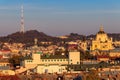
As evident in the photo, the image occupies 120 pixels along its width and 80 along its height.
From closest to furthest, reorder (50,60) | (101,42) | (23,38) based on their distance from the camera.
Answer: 1. (50,60)
2. (101,42)
3. (23,38)

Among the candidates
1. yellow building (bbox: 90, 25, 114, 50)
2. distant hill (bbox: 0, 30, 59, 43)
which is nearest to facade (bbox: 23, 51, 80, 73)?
yellow building (bbox: 90, 25, 114, 50)

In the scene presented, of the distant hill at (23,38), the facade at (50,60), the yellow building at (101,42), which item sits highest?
the distant hill at (23,38)

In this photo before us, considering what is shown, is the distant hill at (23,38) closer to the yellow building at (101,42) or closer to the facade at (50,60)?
the yellow building at (101,42)

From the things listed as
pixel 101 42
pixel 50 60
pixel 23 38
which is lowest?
pixel 50 60

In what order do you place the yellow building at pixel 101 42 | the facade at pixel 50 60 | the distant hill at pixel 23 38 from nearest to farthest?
the facade at pixel 50 60, the yellow building at pixel 101 42, the distant hill at pixel 23 38

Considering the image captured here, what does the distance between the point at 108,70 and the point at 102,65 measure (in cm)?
391

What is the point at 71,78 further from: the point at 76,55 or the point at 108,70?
the point at 76,55

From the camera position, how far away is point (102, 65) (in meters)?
44.6

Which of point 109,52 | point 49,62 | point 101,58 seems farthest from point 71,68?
point 109,52

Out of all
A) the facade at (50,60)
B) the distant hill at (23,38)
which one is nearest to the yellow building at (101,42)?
the facade at (50,60)

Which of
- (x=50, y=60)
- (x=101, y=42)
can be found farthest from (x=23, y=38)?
(x=50, y=60)

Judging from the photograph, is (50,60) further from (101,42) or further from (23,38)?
(23,38)

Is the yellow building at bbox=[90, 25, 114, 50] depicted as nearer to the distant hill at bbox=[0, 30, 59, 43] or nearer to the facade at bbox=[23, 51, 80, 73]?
the facade at bbox=[23, 51, 80, 73]

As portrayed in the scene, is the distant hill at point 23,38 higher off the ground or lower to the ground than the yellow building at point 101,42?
higher
